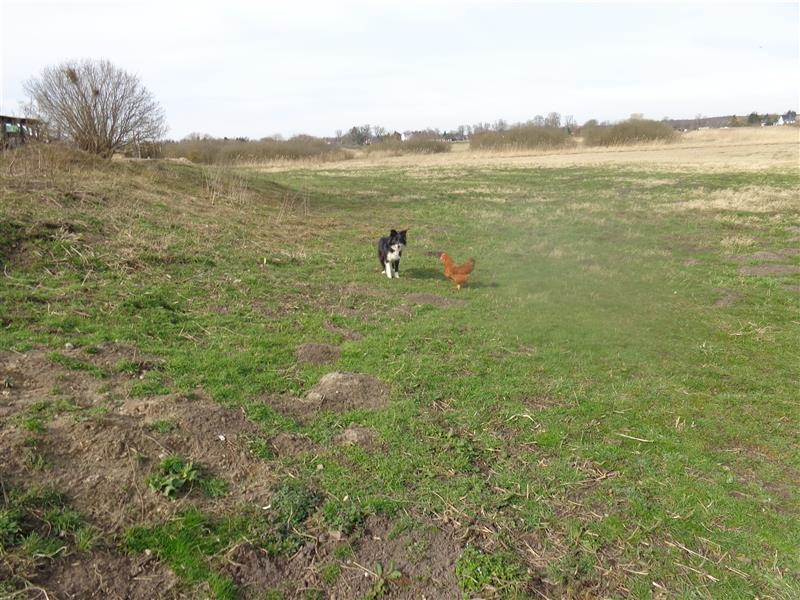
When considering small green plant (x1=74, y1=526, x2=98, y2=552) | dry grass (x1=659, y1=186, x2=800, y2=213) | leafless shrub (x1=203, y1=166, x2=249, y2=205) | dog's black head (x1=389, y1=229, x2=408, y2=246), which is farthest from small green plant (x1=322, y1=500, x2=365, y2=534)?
dry grass (x1=659, y1=186, x2=800, y2=213)

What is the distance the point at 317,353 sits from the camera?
594 cm

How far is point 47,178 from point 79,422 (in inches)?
389

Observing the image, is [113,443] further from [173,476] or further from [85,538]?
[85,538]

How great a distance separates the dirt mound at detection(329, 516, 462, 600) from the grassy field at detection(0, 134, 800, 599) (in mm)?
14

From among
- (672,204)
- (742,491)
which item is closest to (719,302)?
(742,491)

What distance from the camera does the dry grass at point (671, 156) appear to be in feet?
112

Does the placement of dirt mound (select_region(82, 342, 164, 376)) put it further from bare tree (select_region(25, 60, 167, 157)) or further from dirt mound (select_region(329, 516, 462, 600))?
bare tree (select_region(25, 60, 167, 157))

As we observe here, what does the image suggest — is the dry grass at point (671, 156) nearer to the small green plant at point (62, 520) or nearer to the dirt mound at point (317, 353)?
the dirt mound at point (317, 353)

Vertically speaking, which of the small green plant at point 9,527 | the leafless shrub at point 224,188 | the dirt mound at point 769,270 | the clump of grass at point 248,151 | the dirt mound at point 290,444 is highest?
the clump of grass at point 248,151

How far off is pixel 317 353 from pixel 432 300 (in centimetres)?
297

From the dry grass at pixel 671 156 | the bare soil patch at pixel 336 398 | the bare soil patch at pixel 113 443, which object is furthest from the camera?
the dry grass at pixel 671 156

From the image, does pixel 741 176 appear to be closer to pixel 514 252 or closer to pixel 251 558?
pixel 514 252

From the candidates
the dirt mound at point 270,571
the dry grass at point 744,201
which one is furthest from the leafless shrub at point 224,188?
the dry grass at point 744,201

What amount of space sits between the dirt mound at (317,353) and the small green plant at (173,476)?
7.00ft
